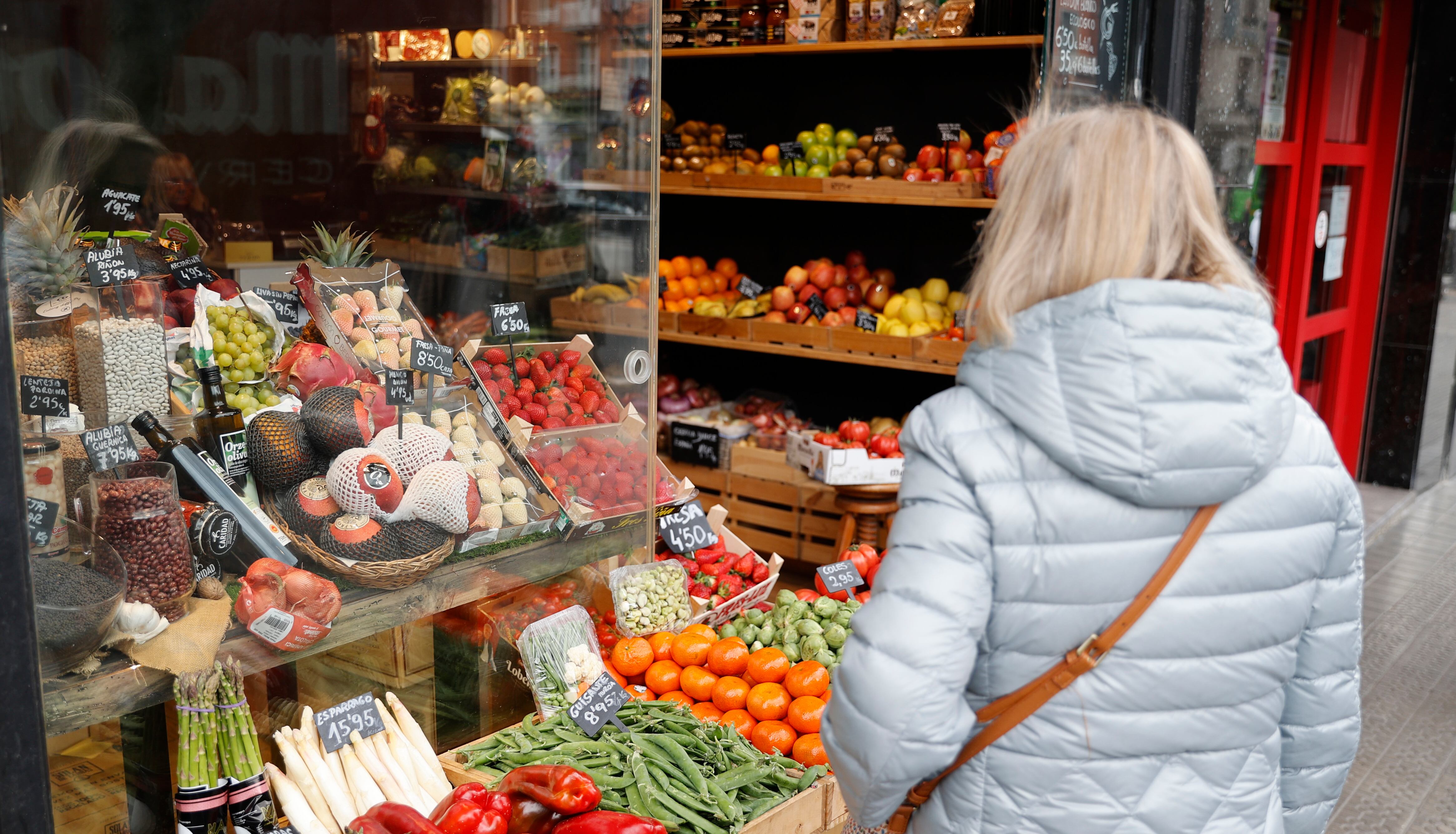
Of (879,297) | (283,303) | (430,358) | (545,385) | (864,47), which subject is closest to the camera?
(430,358)

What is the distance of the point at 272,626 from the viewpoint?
2.06m

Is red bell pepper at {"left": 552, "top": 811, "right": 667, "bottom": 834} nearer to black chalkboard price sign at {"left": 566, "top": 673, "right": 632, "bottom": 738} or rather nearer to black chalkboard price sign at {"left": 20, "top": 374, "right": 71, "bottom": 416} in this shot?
black chalkboard price sign at {"left": 566, "top": 673, "right": 632, "bottom": 738}

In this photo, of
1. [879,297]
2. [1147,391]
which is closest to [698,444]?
[879,297]

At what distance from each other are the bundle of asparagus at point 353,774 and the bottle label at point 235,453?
511 mm

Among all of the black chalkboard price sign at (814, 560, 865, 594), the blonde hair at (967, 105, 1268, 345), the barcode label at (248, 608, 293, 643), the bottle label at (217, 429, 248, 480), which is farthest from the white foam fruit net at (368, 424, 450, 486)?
the blonde hair at (967, 105, 1268, 345)

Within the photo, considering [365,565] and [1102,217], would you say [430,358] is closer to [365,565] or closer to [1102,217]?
[365,565]

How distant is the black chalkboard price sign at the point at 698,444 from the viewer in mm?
5320

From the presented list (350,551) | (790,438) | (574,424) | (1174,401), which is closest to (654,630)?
(574,424)

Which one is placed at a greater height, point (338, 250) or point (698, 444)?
point (338, 250)

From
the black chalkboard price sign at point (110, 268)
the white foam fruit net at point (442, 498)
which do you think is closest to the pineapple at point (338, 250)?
the black chalkboard price sign at point (110, 268)

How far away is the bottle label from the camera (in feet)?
7.43

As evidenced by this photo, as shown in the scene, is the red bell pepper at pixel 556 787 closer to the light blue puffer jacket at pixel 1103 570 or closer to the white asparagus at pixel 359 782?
the white asparagus at pixel 359 782

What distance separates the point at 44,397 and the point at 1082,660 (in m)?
1.78

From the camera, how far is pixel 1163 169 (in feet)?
4.52
